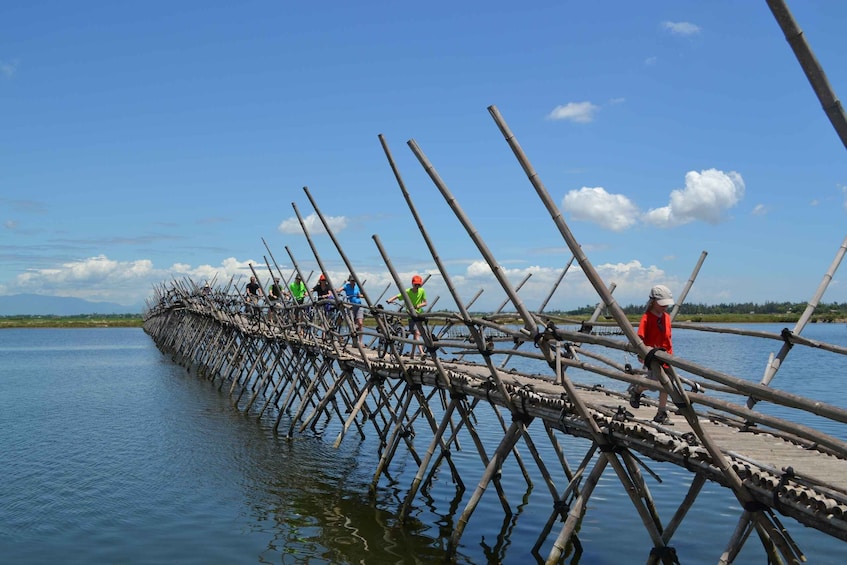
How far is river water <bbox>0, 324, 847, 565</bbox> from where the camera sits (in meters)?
9.48

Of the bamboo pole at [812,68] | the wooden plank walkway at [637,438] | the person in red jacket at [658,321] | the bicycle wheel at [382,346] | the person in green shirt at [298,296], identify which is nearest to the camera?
the bamboo pole at [812,68]

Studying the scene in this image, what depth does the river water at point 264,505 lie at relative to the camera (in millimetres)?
9484

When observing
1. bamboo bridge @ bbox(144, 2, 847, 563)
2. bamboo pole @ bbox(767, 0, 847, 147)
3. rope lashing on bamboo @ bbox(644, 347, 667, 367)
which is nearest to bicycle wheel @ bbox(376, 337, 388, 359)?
bamboo bridge @ bbox(144, 2, 847, 563)

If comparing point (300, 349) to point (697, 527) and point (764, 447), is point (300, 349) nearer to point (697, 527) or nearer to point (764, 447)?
point (697, 527)

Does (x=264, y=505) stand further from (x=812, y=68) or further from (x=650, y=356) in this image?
(x=812, y=68)

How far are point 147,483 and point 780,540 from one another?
10626 millimetres

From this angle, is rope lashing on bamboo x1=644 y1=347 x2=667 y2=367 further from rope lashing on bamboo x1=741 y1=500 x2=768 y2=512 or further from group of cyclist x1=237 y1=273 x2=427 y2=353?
group of cyclist x1=237 y1=273 x2=427 y2=353

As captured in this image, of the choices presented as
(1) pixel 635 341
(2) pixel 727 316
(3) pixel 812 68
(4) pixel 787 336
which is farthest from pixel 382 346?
(2) pixel 727 316

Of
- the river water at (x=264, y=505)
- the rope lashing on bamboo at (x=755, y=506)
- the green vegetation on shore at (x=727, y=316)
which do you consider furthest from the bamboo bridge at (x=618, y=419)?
the green vegetation on shore at (x=727, y=316)

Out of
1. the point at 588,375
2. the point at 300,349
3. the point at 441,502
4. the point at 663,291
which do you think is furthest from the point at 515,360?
the point at 663,291

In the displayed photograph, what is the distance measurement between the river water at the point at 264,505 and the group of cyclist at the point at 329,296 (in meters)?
2.83

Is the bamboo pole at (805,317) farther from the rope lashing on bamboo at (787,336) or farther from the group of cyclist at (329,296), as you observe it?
the group of cyclist at (329,296)

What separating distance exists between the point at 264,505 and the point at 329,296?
8.13 meters

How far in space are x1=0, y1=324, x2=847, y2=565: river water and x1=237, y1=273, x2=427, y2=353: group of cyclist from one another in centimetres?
283
